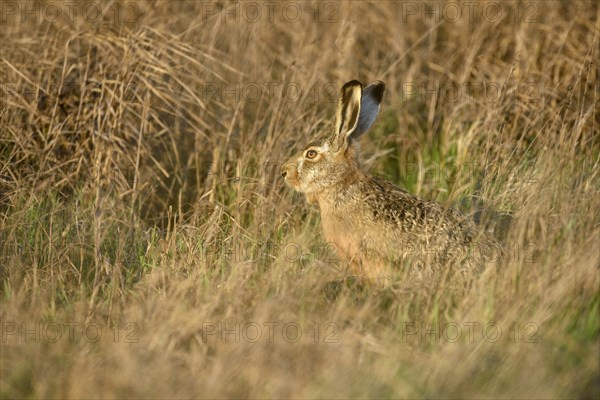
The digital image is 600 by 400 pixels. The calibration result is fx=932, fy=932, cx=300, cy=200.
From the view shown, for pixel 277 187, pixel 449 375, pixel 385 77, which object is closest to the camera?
pixel 449 375

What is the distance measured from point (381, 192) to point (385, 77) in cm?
248

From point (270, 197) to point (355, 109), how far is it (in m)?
0.83

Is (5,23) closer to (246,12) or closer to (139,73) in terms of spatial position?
(139,73)

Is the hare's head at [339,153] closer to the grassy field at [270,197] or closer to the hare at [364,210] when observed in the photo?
the hare at [364,210]

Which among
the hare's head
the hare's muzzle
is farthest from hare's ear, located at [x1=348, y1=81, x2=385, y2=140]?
the hare's muzzle

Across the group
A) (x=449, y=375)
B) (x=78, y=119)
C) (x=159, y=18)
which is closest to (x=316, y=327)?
(x=449, y=375)

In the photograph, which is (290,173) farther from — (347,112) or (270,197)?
(347,112)

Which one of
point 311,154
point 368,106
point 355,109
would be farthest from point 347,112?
point 311,154

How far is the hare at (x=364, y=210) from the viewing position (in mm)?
5094

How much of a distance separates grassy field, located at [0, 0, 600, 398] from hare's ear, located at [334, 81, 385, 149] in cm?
62

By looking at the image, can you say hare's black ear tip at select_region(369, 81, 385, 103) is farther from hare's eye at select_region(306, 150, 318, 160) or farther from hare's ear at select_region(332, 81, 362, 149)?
hare's eye at select_region(306, 150, 318, 160)

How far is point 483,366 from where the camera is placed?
3781mm

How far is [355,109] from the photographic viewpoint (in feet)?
18.5

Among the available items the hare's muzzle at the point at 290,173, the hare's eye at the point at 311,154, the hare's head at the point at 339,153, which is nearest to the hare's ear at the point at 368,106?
the hare's head at the point at 339,153
